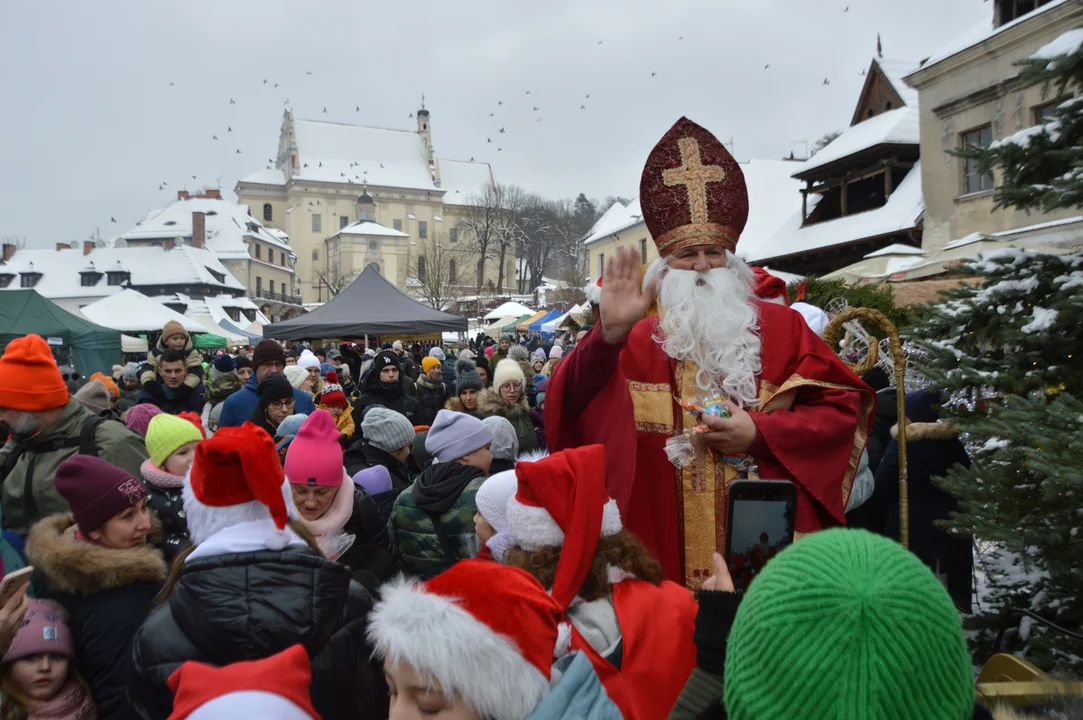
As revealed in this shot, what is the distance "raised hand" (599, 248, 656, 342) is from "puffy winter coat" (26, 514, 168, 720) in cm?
190

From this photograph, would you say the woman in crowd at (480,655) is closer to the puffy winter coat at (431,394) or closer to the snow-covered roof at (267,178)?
the puffy winter coat at (431,394)

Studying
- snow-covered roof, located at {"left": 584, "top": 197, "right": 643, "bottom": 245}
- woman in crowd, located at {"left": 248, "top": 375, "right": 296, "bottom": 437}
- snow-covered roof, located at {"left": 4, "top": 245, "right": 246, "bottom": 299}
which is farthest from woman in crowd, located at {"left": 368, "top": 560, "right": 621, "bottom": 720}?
snow-covered roof, located at {"left": 4, "top": 245, "right": 246, "bottom": 299}

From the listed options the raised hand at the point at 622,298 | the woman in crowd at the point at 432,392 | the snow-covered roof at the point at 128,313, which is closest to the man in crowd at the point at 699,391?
the raised hand at the point at 622,298

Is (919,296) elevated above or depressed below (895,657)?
above

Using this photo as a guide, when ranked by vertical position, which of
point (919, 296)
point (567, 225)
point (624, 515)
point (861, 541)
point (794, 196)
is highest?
point (567, 225)

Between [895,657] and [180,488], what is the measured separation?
12.3ft

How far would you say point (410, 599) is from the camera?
1700 millimetres

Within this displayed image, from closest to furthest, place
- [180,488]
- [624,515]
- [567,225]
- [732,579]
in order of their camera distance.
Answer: [732,579], [624,515], [180,488], [567,225]

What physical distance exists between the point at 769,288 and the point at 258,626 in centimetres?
227

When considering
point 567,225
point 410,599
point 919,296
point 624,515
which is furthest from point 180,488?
point 567,225

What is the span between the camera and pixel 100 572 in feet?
8.89

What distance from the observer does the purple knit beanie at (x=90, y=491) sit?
290 cm

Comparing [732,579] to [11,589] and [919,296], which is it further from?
[919,296]

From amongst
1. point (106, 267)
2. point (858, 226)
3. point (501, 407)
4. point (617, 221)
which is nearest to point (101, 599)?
point (501, 407)
